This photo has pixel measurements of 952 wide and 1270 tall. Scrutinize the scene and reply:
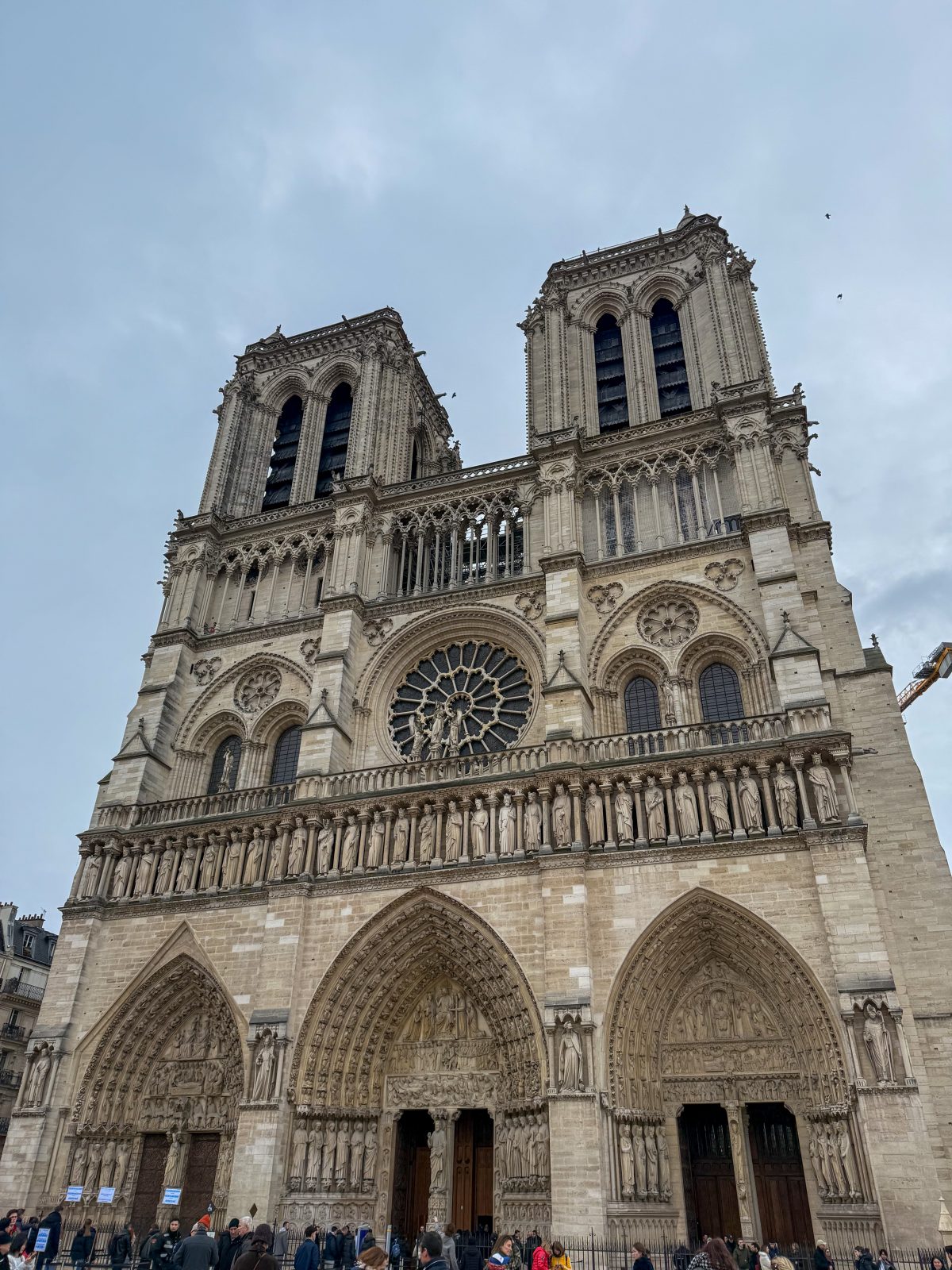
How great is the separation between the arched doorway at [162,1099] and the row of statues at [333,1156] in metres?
1.85

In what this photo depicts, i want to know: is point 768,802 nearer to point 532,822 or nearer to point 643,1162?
point 532,822

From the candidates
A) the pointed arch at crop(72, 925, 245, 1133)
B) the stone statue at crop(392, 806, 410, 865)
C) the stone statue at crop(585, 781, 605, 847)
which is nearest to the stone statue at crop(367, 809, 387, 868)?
the stone statue at crop(392, 806, 410, 865)

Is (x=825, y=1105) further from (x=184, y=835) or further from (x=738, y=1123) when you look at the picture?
(x=184, y=835)

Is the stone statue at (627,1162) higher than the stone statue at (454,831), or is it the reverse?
the stone statue at (454,831)

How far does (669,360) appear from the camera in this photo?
23.7 meters

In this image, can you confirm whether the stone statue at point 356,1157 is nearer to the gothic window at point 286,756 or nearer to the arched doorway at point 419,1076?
the arched doorway at point 419,1076

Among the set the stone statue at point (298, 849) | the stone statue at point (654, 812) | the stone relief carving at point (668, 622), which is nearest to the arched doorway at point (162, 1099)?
the stone statue at point (298, 849)

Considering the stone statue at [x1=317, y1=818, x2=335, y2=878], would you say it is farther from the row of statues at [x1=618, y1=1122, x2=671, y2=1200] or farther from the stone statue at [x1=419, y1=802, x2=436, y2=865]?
the row of statues at [x1=618, y1=1122, x2=671, y2=1200]

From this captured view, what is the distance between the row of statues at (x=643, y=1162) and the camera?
13.3 m

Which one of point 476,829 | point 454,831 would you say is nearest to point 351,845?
point 454,831

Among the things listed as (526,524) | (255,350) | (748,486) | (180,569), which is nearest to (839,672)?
(748,486)

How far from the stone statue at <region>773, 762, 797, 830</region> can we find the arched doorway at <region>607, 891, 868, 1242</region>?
1.58m

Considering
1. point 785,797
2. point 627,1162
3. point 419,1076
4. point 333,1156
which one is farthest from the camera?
point 419,1076

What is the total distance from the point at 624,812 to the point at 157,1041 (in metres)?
10.0
